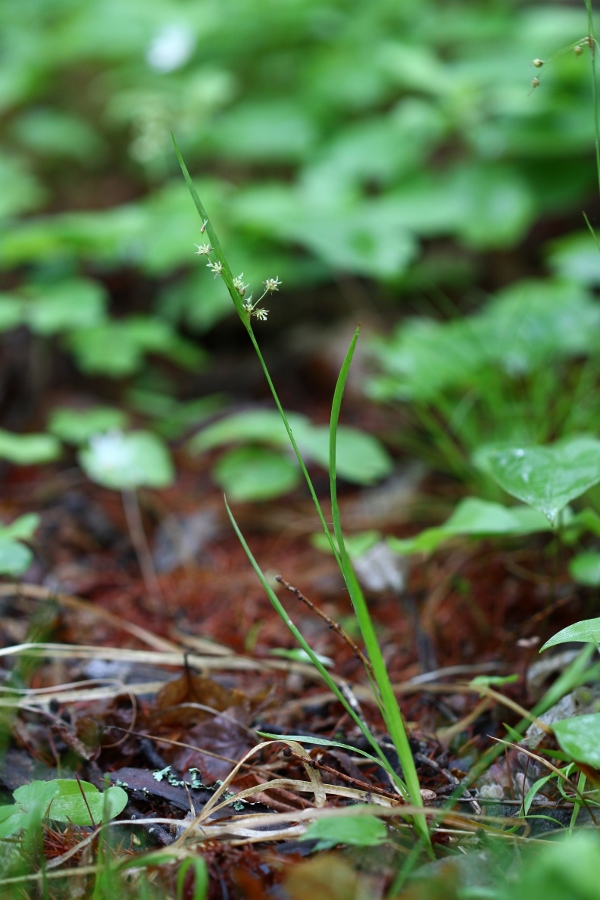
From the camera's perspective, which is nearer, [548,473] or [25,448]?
[548,473]

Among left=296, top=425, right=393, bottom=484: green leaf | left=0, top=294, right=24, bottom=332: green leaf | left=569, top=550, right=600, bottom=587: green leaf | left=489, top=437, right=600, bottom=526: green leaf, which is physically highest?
left=489, top=437, right=600, bottom=526: green leaf

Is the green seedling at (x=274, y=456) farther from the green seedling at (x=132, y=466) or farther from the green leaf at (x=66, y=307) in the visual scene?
the green leaf at (x=66, y=307)

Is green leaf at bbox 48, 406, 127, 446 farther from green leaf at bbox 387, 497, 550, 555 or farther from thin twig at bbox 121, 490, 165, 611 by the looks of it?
green leaf at bbox 387, 497, 550, 555

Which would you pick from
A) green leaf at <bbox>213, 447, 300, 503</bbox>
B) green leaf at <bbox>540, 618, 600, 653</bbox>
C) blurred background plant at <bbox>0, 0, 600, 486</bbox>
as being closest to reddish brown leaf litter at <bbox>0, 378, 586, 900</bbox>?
green leaf at <bbox>213, 447, 300, 503</bbox>

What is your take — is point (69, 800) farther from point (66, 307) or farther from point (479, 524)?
point (66, 307)

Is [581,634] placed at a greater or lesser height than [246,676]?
greater

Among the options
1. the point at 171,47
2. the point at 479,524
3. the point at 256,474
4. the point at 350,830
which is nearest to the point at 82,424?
the point at 256,474
